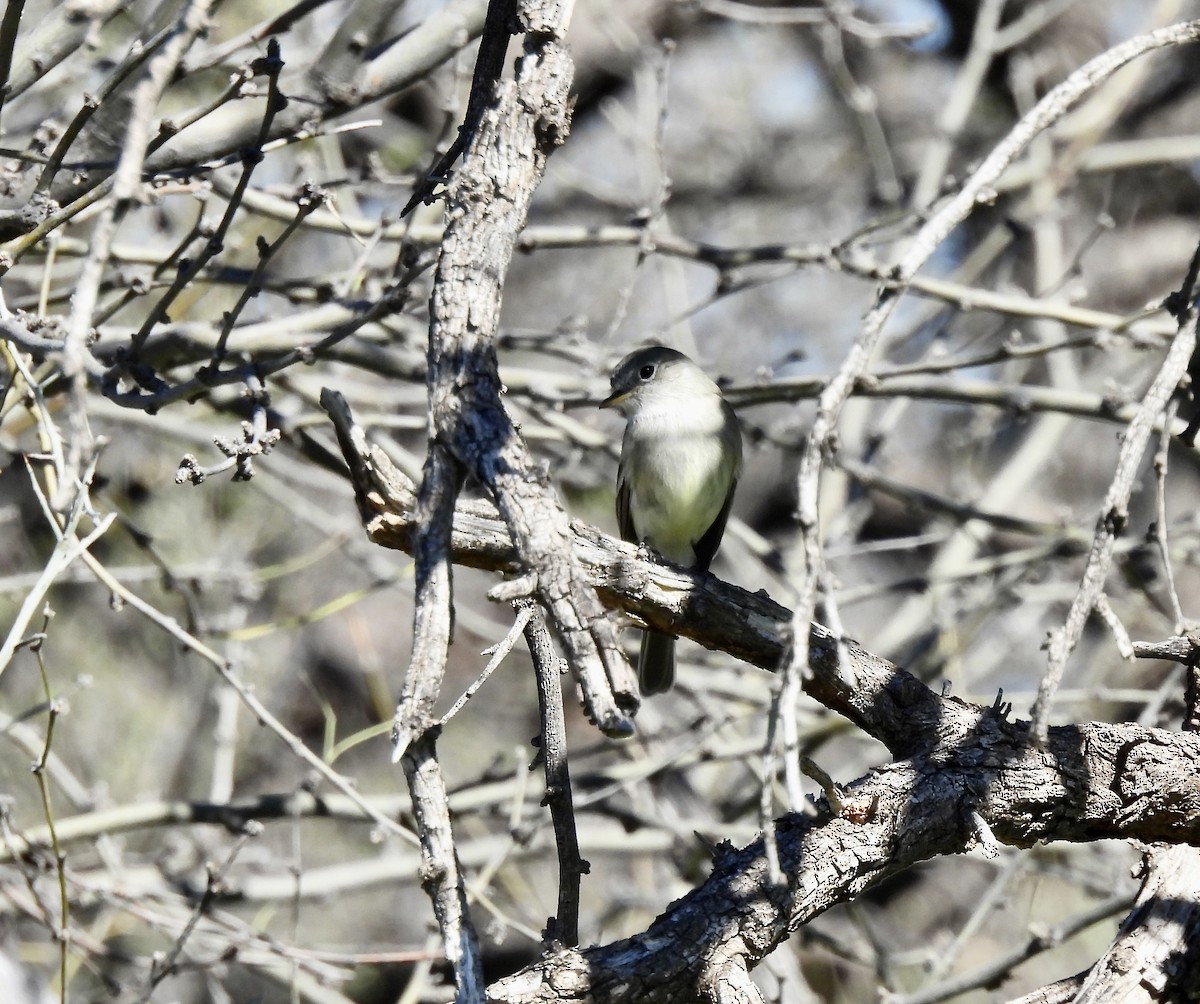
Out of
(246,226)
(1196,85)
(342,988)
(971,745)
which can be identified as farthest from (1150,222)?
(971,745)

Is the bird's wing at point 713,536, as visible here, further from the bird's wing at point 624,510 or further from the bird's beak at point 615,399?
the bird's beak at point 615,399

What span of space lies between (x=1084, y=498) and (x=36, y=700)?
736cm

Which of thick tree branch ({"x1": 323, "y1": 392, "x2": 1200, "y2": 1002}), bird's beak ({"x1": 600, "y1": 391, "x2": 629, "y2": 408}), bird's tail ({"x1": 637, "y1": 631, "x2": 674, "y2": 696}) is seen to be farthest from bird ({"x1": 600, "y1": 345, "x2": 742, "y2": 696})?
thick tree branch ({"x1": 323, "y1": 392, "x2": 1200, "y2": 1002})

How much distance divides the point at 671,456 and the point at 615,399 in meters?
0.76

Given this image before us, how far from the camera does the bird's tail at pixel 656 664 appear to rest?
5.93 metres

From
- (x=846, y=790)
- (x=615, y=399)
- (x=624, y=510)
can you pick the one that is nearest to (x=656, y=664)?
(x=624, y=510)

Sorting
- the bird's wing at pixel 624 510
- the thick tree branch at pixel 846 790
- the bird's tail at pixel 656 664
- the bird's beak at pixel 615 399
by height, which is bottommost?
the thick tree branch at pixel 846 790

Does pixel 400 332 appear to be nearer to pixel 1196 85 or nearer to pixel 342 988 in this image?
pixel 342 988

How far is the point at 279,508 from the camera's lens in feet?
29.0

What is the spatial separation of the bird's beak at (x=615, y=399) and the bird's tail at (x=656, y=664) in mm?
1082

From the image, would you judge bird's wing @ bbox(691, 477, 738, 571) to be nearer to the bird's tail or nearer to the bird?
the bird

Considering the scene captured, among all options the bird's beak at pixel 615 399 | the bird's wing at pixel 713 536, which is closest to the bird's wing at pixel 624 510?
the bird's wing at pixel 713 536

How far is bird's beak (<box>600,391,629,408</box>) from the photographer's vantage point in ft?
16.5

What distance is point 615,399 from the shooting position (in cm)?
526
